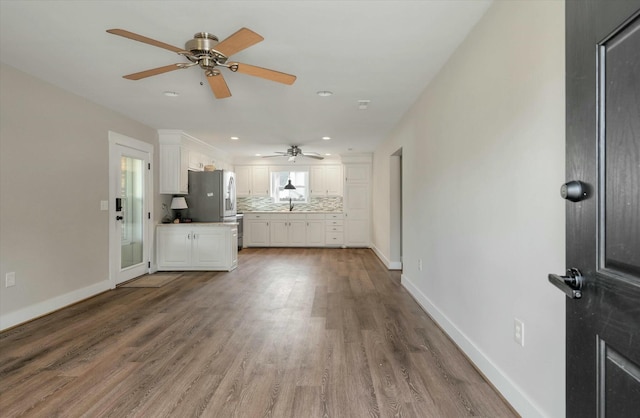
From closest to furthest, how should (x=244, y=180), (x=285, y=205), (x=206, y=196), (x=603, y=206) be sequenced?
(x=603, y=206) → (x=206, y=196) → (x=244, y=180) → (x=285, y=205)

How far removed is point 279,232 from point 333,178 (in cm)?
196

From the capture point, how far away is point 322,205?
8.55m

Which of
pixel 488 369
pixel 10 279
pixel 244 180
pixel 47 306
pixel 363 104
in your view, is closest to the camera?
pixel 488 369

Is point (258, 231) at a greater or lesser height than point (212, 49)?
lesser

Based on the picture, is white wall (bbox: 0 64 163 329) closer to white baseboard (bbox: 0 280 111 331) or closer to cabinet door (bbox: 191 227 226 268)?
white baseboard (bbox: 0 280 111 331)

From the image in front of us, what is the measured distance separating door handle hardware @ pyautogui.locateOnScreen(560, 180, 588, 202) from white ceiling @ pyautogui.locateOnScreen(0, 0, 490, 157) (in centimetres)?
169

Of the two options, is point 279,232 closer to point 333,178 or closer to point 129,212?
point 333,178

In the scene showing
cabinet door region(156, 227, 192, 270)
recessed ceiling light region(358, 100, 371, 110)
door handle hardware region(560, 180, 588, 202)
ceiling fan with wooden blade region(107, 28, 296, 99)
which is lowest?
cabinet door region(156, 227, 192, 270)

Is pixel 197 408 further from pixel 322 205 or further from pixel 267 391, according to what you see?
pixel 322 205

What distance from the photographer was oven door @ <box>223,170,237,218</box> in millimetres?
6023

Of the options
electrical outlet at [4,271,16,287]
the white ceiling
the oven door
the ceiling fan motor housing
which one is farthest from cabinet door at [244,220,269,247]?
the ceiling fan motor housing

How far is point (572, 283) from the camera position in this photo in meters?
0.81

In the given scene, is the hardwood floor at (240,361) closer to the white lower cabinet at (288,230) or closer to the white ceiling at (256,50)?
the white ceiling at (256,50)

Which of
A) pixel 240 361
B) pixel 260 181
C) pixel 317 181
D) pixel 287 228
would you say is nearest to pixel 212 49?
pixel 240 361
